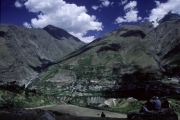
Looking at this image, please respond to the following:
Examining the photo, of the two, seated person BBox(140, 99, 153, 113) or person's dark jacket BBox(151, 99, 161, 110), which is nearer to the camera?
person's dark jacket BBox(151, 99, 161, 110)

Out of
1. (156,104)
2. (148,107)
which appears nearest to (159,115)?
(156,104)

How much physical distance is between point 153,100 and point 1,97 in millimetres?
43406

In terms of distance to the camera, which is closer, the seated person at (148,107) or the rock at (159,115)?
the rock at (159,115)

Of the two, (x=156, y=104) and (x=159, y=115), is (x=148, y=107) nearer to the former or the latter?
(x=156, y=104)

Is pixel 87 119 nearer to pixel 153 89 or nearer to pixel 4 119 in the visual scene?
pixel 4 119

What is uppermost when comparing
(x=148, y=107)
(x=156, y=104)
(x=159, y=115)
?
(x=156, y=104)

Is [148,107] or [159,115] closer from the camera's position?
[159,115]

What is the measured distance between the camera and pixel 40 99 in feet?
200

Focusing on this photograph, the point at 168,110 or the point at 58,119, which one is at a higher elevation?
the point at 168,110

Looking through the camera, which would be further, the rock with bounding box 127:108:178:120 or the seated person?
the seated person

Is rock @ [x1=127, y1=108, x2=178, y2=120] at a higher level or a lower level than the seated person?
lower


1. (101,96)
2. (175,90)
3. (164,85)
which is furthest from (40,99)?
(164,85)

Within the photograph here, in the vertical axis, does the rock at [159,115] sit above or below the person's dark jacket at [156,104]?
below

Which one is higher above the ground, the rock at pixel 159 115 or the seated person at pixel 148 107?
the seated person at pixel 148 107
